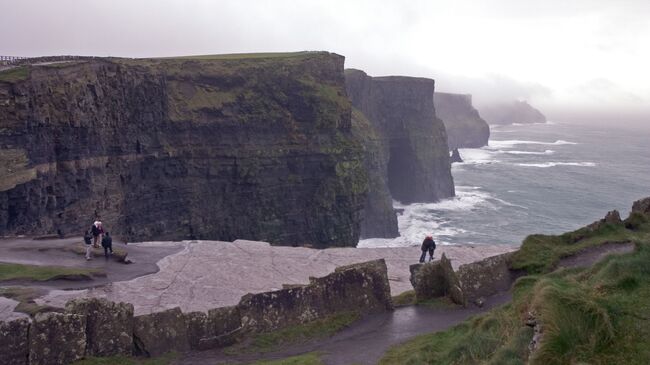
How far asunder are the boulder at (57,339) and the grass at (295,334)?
3.00 metres

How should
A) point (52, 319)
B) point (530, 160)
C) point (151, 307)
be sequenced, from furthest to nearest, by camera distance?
point (530, 160) → point (151, 307) → point (52, 319)

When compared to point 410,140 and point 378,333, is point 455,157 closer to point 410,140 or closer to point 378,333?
point 410,140

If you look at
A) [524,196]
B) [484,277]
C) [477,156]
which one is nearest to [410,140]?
[524,196]

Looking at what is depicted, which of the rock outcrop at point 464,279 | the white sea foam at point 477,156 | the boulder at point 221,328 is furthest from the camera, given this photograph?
the white sea foam at point 477,156

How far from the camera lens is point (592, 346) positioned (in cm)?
621

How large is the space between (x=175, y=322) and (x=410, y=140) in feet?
222

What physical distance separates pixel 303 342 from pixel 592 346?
7394 mm

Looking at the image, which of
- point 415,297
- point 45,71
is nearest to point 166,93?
point 45,71

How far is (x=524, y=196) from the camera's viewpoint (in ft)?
260

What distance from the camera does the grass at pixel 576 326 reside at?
6.24 m

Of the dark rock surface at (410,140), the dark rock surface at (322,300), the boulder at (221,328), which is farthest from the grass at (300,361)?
the dark rock surface at (410,140)

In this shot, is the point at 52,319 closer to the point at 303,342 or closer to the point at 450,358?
the point at 303,342

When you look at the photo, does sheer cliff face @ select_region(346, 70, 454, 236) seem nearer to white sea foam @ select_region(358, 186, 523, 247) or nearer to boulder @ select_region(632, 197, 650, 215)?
white sea foam @ select_region(358, 186, 523, 247)

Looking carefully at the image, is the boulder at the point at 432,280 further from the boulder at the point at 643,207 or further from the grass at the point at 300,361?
the boulder at the point at 643,207
